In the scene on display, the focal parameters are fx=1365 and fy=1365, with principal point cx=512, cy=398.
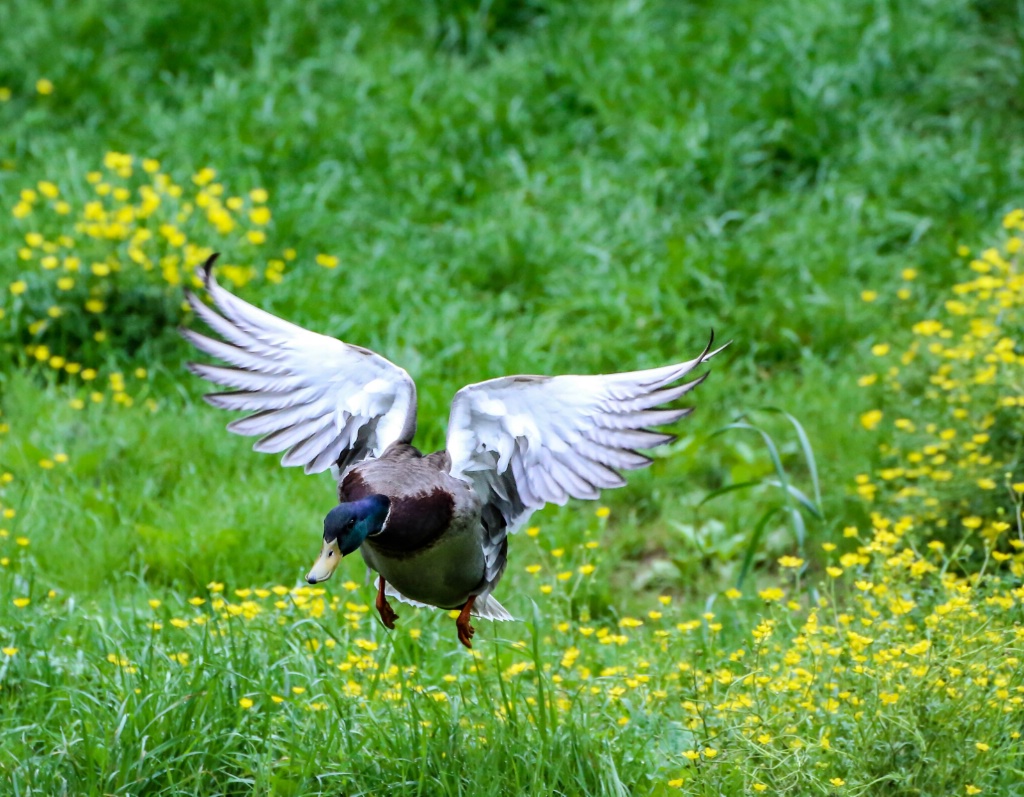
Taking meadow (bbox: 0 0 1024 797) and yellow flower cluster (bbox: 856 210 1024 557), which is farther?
yellow flower cluster (bbox: 856 210 1024 557)

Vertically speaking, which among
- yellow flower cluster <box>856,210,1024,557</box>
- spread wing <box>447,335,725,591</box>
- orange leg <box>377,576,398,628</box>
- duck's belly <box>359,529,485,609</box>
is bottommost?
yellow flower cluster <box>856,210,1024,557</box>

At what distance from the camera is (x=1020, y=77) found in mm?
7168

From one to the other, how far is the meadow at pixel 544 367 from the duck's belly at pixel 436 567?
0.34 meters

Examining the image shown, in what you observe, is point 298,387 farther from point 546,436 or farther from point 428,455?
point 546,436

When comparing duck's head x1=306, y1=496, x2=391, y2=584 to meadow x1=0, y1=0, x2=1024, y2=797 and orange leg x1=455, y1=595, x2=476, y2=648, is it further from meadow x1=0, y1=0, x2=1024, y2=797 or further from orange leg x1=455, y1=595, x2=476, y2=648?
meadow x1=0, y1=0, x2=1024, y2=797

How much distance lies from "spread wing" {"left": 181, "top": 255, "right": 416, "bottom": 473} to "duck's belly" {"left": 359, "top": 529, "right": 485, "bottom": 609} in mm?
409

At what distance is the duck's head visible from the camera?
9.01ft

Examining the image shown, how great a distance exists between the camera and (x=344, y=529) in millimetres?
2773

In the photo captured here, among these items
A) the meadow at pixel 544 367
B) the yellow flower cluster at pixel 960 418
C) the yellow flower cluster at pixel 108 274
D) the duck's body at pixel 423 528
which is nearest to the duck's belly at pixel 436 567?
the duck's body at pixel 423 528

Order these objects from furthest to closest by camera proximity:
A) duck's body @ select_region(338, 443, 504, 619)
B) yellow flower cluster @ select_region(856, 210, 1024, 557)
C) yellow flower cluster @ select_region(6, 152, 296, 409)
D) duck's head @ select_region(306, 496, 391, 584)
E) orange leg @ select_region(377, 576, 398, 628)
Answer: yellow flower cluster @ select_region(6, 152, 296, 409) → yellow flower cluster @ select_region(856, 210, 1024, 557) → orange leg @ select_region(377, 576, 398, 628) → duck's body @ select_region(338, 443, 504, 619) → duck's head @ select_region(306, 496, 391, 584)

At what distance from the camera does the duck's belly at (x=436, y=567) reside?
300 cm

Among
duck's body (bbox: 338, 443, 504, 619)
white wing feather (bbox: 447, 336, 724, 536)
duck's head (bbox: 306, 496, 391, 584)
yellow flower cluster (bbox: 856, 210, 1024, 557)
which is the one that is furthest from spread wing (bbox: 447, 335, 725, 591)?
yellow flower cluster (bbox: 856, 210, 1024, 557)

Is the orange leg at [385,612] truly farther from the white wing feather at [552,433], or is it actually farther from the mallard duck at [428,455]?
the white wing feather at [552,433]

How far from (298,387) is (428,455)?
1.56 ft
